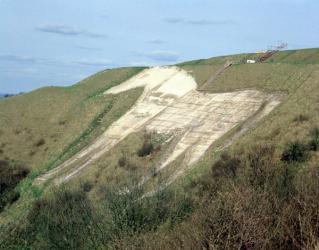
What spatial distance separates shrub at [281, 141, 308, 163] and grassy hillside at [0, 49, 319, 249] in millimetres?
65

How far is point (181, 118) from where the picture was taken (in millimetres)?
56969

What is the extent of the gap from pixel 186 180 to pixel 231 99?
18.0 metres

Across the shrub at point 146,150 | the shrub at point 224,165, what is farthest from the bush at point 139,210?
the shrub at point 146,150

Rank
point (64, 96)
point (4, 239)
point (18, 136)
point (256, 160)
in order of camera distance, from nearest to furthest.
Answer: point (256, 160)
point (4, 239)
point (18, 136)
point (64, 96)

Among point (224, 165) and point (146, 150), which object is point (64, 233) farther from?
point (146, 150)

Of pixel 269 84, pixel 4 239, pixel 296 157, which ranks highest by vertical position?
pixel 269 84

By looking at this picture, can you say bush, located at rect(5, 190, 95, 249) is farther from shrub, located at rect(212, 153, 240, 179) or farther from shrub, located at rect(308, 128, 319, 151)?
shrub, located at rect(308, 128, 319, 151)

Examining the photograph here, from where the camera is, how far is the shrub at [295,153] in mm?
35156

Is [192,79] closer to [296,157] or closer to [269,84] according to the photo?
[269,84]

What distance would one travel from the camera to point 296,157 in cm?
3534

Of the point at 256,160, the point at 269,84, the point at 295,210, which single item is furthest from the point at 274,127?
the point at 295,210

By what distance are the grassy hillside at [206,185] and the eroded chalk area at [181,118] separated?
168cm

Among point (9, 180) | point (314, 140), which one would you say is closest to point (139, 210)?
point (314, 140)

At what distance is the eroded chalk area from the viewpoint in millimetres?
50406
